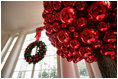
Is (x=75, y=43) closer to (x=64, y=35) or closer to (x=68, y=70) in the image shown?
(x=64, y=35)

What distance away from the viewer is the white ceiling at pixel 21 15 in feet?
5.01

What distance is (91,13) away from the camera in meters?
0.19

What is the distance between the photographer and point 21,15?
1.75 m

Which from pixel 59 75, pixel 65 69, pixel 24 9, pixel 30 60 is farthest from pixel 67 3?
pixel 24 9

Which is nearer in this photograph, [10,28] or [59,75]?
[59,75]

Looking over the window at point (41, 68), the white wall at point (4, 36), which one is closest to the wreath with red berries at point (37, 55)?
the window at point (41, 68)

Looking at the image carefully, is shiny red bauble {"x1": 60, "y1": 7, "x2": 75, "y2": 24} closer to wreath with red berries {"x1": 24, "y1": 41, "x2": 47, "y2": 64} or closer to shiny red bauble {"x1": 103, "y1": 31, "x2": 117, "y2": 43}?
shiny red bauble {"x1": 103, "y1": 31, "x2": 117, "y2": 43}

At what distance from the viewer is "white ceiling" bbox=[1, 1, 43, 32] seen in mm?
1527

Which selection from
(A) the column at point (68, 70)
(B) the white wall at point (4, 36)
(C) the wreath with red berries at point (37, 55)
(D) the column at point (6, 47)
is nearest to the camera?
(A) the column at point (68, 70)

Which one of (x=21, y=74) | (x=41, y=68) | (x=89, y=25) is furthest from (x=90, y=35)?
(x=21, y=74)

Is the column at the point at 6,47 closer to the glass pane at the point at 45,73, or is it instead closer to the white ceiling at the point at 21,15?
the white ceiling at the point at 21,15

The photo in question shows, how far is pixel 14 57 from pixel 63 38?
173cm

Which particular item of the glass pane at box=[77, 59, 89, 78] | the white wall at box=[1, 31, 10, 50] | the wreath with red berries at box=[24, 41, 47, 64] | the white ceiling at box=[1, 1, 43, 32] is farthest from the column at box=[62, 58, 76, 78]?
the white wall at box=[1, 31, 10, 50]

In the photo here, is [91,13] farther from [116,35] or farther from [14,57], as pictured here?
[14,57]
